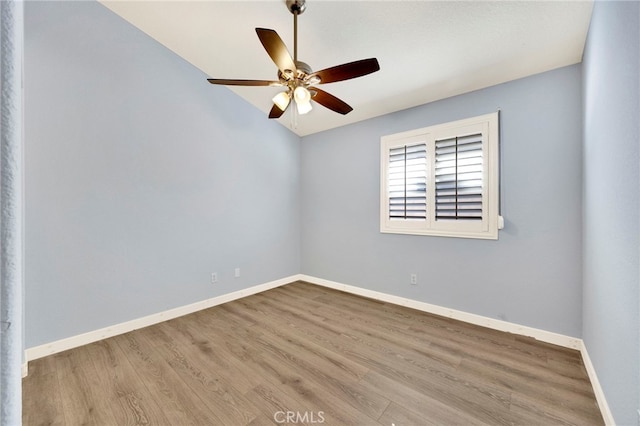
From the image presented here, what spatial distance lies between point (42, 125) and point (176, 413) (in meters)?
2.55

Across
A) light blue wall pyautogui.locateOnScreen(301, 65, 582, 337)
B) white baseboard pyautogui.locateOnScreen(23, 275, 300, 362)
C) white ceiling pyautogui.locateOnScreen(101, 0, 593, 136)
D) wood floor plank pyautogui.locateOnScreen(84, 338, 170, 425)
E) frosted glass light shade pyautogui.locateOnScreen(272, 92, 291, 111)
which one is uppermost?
white ceiling pyautogui.locateOnScreen(101, 0, 593, 136)

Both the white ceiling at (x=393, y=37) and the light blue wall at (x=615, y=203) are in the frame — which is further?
the white ceiling at (x=393, y=37)

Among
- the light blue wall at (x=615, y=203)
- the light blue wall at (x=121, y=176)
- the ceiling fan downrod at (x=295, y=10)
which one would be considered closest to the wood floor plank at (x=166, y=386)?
the light blue wall at (x=121, y=176)

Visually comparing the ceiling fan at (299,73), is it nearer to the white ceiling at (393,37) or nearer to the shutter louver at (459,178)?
the white ceiling at (393,37)

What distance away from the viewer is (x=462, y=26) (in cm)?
212

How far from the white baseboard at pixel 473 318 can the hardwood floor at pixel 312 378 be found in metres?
0.08

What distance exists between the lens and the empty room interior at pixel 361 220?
1662 mm

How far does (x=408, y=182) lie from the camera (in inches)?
129

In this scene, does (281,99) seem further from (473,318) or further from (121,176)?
(473,318)

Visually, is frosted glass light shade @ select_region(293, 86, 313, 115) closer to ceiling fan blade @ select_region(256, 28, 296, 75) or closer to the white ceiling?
ceiling fan blade @ select_region(256, 28, 296, 75)

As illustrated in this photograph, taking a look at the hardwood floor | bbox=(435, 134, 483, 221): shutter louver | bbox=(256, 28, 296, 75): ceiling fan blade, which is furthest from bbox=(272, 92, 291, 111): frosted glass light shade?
the hardwood floor

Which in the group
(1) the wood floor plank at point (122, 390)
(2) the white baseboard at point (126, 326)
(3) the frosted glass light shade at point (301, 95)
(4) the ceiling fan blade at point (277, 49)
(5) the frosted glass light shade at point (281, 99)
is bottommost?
(1) the wood floor plank at point (122, 390)

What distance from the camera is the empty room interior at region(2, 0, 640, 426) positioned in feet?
5.45

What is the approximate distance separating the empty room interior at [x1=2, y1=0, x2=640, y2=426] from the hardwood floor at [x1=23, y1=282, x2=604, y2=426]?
2cm
